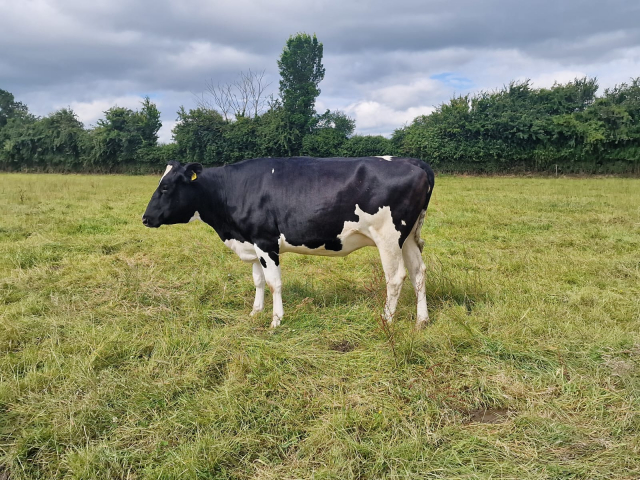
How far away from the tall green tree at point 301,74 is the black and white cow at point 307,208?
4056 centimetres

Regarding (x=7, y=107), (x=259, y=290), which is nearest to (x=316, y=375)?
(x=259, y=290)

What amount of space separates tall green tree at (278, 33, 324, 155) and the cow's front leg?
41046mm

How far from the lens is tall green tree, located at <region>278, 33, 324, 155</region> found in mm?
46000

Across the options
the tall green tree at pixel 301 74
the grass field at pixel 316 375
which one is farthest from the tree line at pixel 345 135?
the grass field at pixel 316 375

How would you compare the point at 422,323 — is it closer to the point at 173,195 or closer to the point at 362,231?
the point at 362,231

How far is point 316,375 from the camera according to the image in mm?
3449

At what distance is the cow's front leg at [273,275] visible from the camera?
4.64m

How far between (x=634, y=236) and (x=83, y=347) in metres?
9.94

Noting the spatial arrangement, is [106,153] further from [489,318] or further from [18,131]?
[489,318]

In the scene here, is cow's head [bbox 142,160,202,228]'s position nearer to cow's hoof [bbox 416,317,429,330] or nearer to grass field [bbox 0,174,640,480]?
grass field [bbox 0,174,640,480]

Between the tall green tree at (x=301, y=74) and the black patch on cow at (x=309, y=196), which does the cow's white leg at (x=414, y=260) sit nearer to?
the black patch on cow at (x=309, y=196)

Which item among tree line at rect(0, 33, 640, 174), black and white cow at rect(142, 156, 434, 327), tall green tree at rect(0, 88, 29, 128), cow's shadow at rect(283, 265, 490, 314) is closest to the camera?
black and white cow at rect(142, 156, 434, 327)

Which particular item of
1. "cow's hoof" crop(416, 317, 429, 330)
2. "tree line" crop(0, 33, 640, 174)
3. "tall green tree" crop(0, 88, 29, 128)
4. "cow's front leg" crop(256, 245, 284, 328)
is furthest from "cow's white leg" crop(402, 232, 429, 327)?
"tall green tree" crop(0, 88, 29, 128)

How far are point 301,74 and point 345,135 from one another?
13.0 m
